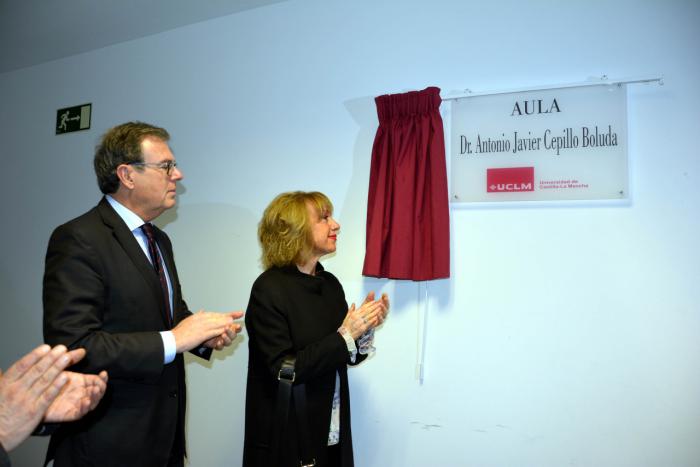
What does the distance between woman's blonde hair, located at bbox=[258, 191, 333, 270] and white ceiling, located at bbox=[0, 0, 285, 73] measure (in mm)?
1385

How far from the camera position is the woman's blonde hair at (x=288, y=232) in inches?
73.3

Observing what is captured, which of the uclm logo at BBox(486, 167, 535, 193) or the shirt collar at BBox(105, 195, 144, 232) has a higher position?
the uclm logo at BBox(486, 167, 535, 193)

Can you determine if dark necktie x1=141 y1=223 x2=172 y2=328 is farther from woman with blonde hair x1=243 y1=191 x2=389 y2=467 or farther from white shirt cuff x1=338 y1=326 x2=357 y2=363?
white shirt cuff x1=338 y1=326 x2=357 y2=363

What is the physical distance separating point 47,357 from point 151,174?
2.81 ft

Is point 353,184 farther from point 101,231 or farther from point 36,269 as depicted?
point 36,269

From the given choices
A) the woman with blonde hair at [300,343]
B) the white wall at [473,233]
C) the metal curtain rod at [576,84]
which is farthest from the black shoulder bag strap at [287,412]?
the metal curtain rod at [576,84]

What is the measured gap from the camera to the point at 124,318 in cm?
149

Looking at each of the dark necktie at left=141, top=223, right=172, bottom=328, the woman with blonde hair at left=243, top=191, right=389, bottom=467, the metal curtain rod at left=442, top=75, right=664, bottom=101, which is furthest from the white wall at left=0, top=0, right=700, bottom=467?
the dark necktie at left=141, top=223, right=172, bottom=328

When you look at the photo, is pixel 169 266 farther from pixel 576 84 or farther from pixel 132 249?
pixel 576 84

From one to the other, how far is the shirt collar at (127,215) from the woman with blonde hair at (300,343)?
474 mm

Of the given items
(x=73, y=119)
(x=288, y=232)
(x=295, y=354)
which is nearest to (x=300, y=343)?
(x=295, y=354)

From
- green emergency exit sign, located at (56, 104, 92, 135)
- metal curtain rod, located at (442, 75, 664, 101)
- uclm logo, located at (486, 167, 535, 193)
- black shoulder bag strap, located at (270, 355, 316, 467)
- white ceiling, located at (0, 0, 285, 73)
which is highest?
white ceiling, located at (0, 0, 285, 73)

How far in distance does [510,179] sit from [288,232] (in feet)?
3.38

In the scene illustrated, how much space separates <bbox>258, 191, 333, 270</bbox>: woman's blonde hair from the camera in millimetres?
1862
